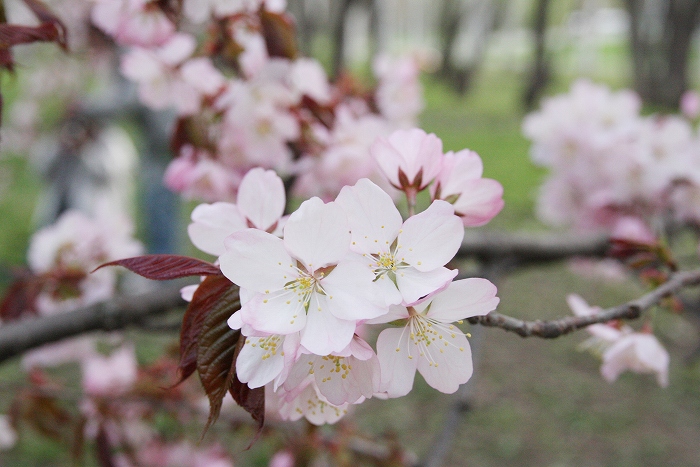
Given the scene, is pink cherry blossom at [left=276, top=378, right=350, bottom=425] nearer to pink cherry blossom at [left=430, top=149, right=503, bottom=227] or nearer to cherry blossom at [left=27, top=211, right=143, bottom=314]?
pink cherry blossom at [left=430, top=149, right=503, bottom=227]

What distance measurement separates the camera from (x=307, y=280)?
1.51 ft

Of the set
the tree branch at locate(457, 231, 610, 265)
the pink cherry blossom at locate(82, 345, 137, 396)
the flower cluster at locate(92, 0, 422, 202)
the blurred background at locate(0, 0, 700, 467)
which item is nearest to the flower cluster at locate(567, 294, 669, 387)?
the blurred background at locate(0, 0, 700, 467)

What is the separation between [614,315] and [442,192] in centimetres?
24

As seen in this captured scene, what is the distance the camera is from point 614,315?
62 centimetres

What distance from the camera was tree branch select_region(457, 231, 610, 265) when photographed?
1359mm

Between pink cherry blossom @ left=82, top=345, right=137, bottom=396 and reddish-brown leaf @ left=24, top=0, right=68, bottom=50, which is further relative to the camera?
pink cherry blossom @ left=82, top=345, right=137, bottom=396

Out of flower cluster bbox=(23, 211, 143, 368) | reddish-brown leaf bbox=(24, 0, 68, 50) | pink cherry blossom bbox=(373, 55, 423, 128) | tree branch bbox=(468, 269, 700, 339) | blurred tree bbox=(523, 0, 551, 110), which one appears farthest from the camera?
blurred tree bbox=(523, 0, 551, 110)

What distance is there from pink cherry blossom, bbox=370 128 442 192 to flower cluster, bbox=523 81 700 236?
0.99 metres

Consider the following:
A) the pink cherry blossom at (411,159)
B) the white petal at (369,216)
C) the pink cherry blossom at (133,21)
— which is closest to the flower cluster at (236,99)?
the pink cherry blossom at (133,21)

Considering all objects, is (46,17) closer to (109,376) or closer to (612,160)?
(109,376)

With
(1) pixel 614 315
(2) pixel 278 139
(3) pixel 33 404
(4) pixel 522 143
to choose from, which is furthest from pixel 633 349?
(4) pixel 522 143

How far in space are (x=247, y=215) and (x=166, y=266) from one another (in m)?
0.09

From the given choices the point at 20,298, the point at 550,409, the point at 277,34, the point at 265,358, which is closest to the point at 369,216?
the point at 265,358

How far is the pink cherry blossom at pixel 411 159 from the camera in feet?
1.76
